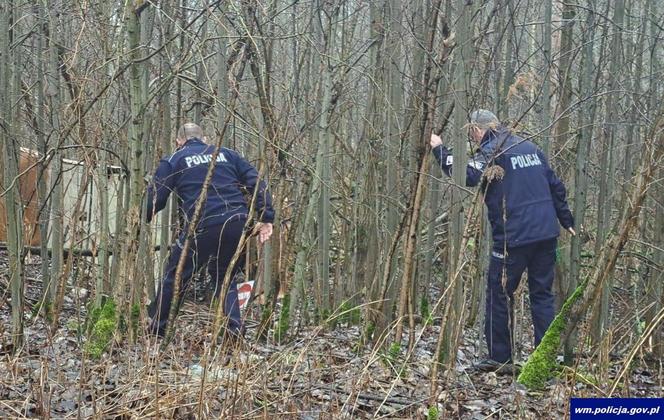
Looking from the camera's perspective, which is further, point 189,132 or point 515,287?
point 189,132

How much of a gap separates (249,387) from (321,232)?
321 centimetres

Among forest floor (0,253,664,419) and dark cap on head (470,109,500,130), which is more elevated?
dark cap on head (470,109,500,130)

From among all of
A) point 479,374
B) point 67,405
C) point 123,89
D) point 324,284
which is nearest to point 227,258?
point 324,284

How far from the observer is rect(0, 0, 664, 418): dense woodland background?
398 cm

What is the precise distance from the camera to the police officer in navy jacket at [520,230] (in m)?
5.60

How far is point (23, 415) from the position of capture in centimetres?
352

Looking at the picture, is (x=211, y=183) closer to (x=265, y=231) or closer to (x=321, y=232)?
(x=265, y=231)

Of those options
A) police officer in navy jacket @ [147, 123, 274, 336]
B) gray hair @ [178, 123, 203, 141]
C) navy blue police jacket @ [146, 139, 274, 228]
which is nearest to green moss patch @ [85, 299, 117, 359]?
police officer in navy jacket @ [147, 123, 274, 336]

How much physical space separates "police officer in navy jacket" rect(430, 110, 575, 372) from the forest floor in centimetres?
42

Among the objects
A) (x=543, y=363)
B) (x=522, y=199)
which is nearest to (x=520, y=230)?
(x=522, y=199)

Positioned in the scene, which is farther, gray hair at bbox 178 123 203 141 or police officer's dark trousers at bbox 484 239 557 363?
gray hair at bbox 178 123 203 141

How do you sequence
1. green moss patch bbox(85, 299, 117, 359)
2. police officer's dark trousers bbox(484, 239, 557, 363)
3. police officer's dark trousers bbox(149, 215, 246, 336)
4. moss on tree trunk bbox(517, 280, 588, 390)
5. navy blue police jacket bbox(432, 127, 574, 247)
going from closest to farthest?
green moss patch bbox(85, 299, 117, 359), moss on tree trunk bbox(517, 280, 588, 390), navy blue police jacket bbox(432, 127, 574, 247), police officer's dark trousers bbox(484, 239, 557, 363), police officer's dark trousers bbox(149, 215, 246, 336)

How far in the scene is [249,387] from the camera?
3.53 meters

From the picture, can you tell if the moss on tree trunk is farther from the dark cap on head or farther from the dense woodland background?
the dark cap on head
